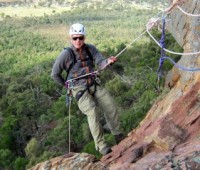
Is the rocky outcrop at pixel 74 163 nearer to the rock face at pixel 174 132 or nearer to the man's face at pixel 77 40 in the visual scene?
the rock face at pixel 174 132

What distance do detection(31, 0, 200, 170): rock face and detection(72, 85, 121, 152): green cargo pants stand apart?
444 mm

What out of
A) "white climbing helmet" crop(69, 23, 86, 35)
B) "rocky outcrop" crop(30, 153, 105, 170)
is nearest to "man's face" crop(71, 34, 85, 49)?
"white climbing helmet" crop(69, 23, 86, 35)

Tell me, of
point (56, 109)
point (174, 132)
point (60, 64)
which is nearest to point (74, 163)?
point (174, 132)

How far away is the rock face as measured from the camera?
18.1 ft

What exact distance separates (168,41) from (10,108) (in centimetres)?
1404

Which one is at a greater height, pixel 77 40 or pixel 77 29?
pixel 77 29

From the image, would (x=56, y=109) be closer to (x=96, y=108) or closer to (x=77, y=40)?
(x=96, y=108)

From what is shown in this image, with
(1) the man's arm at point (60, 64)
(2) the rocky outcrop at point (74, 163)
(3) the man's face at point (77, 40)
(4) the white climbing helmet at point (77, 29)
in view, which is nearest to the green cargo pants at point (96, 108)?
(1) the man's arm at point (60, 64)

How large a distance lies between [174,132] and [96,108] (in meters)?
1.47

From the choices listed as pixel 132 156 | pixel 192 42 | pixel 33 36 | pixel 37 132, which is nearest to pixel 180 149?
pixel 132 156

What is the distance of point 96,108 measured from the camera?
7352 millimetres

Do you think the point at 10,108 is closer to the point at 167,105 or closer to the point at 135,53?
the point at 135,53

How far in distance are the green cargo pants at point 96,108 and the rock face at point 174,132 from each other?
1.46 feet

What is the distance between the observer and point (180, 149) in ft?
19.2
